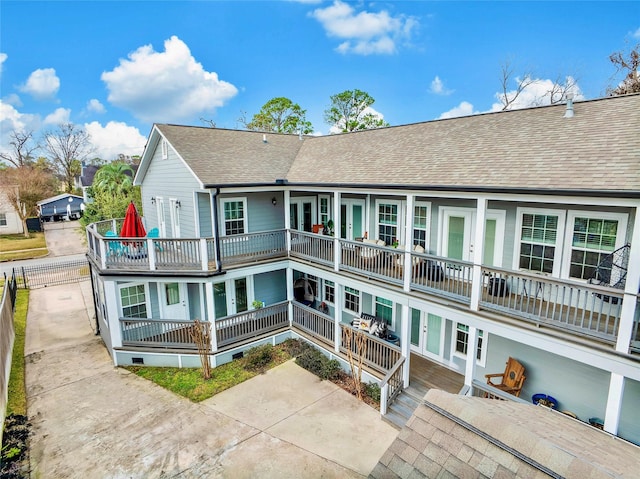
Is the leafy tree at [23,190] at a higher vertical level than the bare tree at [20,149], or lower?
lower

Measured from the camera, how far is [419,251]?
10.8 metres

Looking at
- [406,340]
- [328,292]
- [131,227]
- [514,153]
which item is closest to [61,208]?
[131,227]

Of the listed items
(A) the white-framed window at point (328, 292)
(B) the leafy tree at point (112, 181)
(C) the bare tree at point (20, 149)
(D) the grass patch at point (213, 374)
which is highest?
(C) the bare tree at point (20, 149)

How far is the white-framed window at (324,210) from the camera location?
14609 millimetres

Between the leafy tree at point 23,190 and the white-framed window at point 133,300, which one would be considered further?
the leafy tree at point 23,190

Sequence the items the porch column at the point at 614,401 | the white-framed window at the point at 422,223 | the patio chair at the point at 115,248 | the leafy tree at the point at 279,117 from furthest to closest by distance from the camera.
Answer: the leafy tree at the point at 279,117, the patio chair at the point at 115,248, the white-framed window at the point at 422,223, the porch column at the point at 614,401

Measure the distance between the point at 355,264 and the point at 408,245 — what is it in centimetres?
229

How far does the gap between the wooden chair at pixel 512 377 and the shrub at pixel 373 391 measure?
296cm

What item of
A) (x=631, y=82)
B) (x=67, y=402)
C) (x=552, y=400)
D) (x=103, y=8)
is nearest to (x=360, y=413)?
(x=552, y=400)

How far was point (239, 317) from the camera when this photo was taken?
1262 cm

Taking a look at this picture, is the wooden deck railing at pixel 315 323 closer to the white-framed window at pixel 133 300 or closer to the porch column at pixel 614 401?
the white-framed window at pixel 133 300

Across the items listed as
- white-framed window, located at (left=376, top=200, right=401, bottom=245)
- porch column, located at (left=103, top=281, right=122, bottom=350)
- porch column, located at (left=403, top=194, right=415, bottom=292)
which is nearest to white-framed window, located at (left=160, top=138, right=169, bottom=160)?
porch column, located at (left=103, top=281, right=122, bottom=350)

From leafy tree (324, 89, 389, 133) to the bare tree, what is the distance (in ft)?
158

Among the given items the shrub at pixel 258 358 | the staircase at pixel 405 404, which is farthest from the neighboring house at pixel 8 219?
the staircase at pixel 405 404
